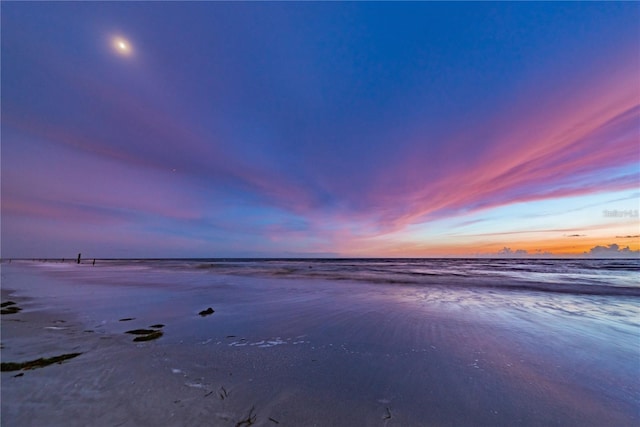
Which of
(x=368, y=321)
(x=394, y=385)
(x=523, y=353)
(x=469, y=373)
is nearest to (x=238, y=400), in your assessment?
(x=394, y=385)

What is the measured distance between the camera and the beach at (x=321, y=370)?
3.43 m

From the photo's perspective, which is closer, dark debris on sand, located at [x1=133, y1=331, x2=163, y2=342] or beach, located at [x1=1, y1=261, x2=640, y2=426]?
beach, located at [x1=1, y1=261, x2=640, y2=426]

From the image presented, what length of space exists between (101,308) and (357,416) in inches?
439

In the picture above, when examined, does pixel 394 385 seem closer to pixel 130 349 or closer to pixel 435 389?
pixel 435 389

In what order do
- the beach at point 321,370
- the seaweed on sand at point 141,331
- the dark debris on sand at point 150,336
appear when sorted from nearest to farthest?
the beach at point 321,370 < the dark debris on sand at point 150,336 < the seaweed on sand at point 141,331

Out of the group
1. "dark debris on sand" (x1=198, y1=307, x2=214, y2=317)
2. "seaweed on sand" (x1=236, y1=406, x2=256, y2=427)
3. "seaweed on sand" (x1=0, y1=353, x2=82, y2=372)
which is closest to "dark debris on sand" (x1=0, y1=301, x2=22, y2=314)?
"dark debris on sand" (x1=198, y1=307, x2=214, y2=317)

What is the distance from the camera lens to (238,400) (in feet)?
12.0

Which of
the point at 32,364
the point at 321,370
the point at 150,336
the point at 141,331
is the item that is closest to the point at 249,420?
the point at 321,370

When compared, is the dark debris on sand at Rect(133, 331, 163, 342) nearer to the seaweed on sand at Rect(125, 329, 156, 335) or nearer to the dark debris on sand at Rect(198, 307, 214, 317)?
the seaweed on sand at Rect(125, 329, 156, 335)

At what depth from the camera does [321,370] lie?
188 inches

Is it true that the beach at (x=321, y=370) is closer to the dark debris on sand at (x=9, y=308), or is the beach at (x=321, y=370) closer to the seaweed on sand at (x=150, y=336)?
the seaweed on sand at (x=150, y=336)

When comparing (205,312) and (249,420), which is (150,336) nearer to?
(205,312)

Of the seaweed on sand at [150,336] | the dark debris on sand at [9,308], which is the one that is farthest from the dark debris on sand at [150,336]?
the dark debris on sand at [9,308]

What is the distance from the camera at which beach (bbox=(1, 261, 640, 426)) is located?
3.43 metres
